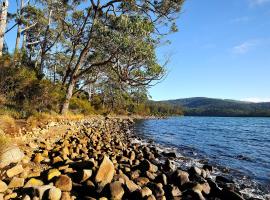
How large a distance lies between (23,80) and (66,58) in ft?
75.6

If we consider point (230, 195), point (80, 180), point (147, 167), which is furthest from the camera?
point (147, 167)

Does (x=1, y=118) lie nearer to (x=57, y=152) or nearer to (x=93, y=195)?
(x=57, y=152)

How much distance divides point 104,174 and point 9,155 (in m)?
2.51

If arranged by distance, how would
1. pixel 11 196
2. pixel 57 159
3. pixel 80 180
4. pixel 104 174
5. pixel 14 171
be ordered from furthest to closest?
pixel 57 159 < pixel 104 174 < pixel 80 180 < pixel 14 171 < pixel 11 196

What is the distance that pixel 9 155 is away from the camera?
786 cm

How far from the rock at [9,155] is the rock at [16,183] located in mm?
818

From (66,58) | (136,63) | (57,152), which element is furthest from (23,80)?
(66,58)

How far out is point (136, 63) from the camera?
808 inches

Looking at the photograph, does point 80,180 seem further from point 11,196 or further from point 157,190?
point 157,190

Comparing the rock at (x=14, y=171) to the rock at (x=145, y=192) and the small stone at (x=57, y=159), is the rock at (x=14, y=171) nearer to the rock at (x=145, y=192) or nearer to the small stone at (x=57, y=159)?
the small stone at (x=57, y=159)

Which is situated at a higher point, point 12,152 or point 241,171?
point 12,152

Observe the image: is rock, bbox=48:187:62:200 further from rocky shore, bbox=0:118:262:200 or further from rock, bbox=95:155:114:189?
rock, bbox=95:155:114:189

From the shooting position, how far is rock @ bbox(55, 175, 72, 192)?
7128mm

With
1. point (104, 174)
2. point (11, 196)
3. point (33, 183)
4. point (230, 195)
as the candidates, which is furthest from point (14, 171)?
point (230, 195)
